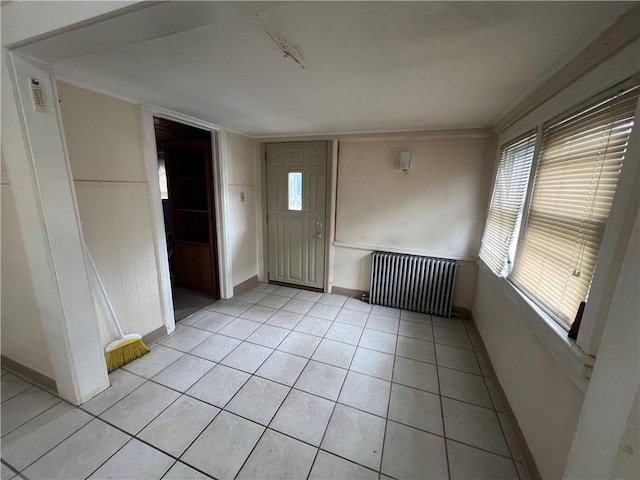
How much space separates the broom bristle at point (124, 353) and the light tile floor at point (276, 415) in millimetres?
55

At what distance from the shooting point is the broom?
1920 mm

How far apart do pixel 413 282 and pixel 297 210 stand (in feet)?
5.87

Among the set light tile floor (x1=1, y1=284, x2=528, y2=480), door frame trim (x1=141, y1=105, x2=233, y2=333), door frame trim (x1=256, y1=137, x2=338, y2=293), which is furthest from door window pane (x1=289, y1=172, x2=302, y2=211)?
light tile floor (x1=1, y1=284, x2=528, y2=480)

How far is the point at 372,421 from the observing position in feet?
5.32

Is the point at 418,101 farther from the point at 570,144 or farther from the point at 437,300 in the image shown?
the point at 437,300

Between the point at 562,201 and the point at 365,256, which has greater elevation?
the point at 562,201

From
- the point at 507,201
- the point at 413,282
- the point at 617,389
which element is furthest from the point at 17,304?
the point at 507,201

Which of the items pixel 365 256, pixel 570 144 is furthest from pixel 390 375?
pixel 570 144

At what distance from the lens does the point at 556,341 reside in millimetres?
1170

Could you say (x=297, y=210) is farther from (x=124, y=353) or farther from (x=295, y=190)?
(x=124, y=353)

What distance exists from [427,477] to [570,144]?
6.30 feet

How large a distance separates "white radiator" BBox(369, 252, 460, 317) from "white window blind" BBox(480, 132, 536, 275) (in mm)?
506

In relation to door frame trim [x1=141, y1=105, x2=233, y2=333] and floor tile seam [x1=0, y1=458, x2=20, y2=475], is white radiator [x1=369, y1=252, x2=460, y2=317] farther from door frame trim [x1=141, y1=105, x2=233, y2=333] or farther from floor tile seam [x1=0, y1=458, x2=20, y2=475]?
floor tile seam [x1=0, y1=458, x2=20, y2=475]

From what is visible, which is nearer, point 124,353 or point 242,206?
point 124,353
